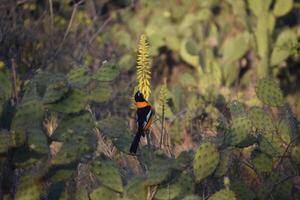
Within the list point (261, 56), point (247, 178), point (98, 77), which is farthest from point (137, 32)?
point (98, 77)

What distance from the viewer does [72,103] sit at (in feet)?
13.0

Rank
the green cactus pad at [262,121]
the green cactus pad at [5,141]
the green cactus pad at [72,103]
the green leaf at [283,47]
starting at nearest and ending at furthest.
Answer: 1. the green cactus pad at [5,141]
2. the green cactus pad at [72,103]
3. the green cactus pad at [262,121]
4. the green leaf at [283,47]

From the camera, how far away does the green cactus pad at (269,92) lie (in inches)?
186

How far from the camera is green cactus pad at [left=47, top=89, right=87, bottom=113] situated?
12.9 ft

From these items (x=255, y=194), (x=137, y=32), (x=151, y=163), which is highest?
(x=137, y=32)

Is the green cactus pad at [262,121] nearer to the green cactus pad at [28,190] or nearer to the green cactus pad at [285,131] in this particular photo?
the green cactus pad at [285,131]

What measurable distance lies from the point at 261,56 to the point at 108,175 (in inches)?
193

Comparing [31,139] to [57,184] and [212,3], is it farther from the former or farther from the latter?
[212,3]

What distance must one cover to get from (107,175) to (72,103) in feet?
1.42

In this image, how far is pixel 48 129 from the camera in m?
5.68

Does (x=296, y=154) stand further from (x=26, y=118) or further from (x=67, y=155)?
(x=26, y=118)

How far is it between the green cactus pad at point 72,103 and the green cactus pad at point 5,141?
0.93ft

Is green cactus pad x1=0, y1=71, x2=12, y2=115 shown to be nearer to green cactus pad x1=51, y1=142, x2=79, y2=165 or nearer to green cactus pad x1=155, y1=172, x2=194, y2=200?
green cactus pad x1=51, y1=142, x2=79, y2=165

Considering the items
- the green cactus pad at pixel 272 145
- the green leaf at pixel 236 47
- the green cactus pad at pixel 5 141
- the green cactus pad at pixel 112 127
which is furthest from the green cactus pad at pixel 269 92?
the green leaf at pixel 236 47
